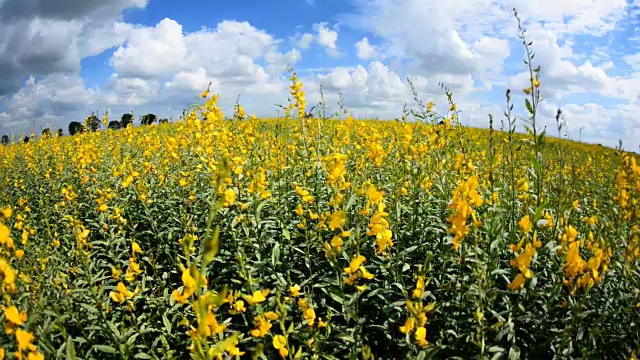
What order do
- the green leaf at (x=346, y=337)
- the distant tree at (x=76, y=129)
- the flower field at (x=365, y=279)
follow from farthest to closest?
the distant tree at (x=76, y=129) → the green leaf at (x=346, y=337) → the flower field at (x=365, y=279)

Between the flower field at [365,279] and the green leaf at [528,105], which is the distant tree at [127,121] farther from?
the green leaf at [528,105]

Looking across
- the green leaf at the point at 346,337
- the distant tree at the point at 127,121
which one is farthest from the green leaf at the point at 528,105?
the distant tree at the point at 127,121

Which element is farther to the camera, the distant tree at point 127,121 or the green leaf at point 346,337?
the distant tree at point 127,121

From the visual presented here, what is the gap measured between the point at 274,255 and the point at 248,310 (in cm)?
48

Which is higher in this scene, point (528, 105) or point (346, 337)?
point (528, 105)

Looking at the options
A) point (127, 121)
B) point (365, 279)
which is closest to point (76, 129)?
point (127, 121)

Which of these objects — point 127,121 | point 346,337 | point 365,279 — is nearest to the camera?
point 346,337

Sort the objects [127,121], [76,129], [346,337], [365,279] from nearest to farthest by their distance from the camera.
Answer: [346,337] < [365,279] < [76,129] < [127,121]

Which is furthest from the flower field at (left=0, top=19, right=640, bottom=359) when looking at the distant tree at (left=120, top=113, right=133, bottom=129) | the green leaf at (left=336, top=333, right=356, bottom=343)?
the distant tree at (left=120, top=113, right=133, bottom=129)

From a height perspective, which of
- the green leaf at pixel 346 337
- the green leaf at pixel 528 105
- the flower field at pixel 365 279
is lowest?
the green leaf at pixel 346 337

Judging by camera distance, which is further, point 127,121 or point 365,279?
point 127,121

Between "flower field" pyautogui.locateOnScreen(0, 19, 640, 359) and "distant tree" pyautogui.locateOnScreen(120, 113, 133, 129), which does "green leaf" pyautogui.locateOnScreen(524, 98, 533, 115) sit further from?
"distant tree" pyautogui.locateOnScreen(120, 113, 133, 129)

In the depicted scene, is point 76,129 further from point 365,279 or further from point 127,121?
point 365,279

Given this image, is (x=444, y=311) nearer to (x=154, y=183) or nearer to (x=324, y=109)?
(x=324, y=109)
